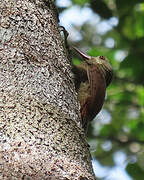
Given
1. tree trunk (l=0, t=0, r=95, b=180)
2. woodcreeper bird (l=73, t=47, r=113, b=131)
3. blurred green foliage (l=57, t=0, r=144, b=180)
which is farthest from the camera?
blurred green foliage (l=57, t=0, r=144, b=180)

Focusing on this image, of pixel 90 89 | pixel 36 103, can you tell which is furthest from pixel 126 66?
pixel 36 103

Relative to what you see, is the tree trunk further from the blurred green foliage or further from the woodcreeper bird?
the blurred green foliage

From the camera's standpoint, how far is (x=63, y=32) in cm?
247

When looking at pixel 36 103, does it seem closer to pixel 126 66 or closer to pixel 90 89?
pixel 90 89

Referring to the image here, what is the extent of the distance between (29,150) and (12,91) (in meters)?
0.27

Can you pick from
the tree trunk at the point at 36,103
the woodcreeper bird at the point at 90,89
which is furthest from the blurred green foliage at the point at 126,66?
the tree trunk at the point at 36,103

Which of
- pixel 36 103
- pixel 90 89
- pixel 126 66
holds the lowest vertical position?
pixel 36 103

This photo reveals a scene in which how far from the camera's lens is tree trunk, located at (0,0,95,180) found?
1.29 meters

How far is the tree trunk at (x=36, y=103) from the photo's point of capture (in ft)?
4.24

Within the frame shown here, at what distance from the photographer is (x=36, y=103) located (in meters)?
1.50

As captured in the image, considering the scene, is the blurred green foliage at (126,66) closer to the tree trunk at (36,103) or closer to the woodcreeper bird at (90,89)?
the woodcreeper bird at (90,89)

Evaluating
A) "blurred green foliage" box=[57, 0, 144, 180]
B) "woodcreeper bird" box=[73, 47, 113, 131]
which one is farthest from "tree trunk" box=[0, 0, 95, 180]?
"blurred green foliage" box=[57, 0, 144, 180]

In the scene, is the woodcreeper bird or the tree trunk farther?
the woodcreeper bird

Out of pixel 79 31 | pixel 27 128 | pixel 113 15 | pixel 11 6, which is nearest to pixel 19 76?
pixel 27 128
